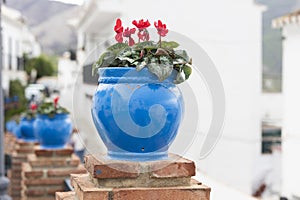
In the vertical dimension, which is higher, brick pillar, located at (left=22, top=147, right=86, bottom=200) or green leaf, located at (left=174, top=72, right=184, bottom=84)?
green leaf, located at (left=174, top=72, right=184, bottom=84)

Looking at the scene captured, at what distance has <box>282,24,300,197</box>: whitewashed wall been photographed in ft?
35.7

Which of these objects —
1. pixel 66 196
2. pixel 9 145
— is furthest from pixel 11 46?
pixel 66 196

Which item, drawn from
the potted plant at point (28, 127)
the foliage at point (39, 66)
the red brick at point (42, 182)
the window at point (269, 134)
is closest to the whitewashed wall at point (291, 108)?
the potted plant at point (28, 127)

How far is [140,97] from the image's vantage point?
1.81m

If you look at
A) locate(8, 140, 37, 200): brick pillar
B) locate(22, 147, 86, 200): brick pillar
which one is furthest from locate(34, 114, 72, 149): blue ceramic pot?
locate(8, 140, 37, 200): brick pillar

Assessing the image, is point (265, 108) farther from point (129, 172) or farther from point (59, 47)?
point (59, 47)

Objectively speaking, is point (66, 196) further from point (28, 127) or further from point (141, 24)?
point (28, 127)

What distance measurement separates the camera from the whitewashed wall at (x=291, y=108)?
10.9 metres

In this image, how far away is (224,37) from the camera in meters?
12.8

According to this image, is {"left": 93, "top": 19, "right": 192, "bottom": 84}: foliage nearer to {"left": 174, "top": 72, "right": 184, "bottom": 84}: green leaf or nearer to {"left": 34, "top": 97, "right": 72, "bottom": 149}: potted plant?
{"left": 174, "top": 72, "right": 184, "bottom": 84}: green leaf

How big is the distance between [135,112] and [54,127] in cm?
249

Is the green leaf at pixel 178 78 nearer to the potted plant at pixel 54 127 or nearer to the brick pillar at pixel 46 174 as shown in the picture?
the brick pillar at pixel 46 174

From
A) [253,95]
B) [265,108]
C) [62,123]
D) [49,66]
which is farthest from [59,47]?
[62,123]

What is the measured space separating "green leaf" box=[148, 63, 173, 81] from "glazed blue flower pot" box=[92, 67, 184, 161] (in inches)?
1.1
